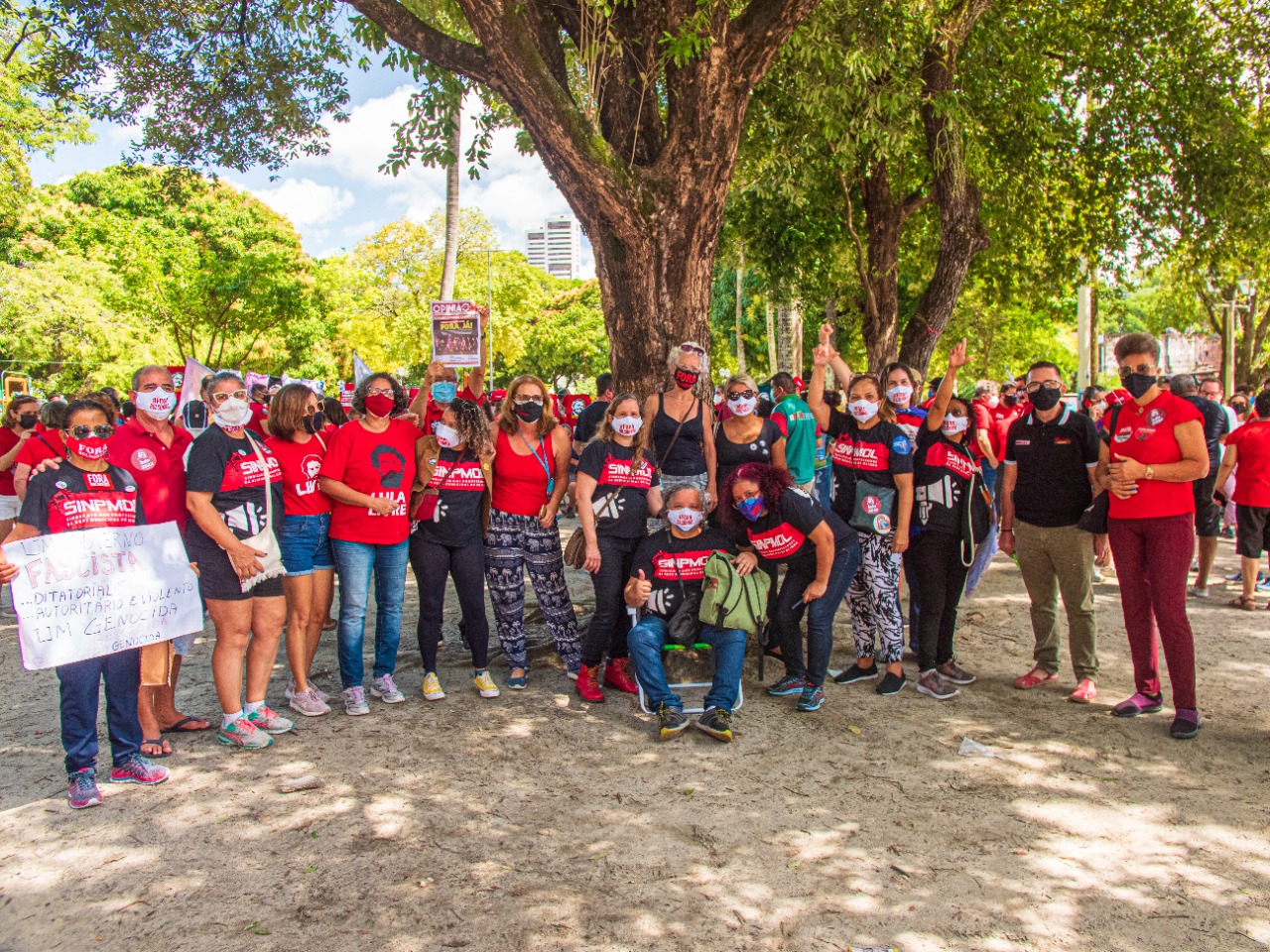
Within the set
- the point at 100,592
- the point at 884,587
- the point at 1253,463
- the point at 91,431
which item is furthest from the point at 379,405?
the point at 1253,463

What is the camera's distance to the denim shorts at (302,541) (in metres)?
5.32

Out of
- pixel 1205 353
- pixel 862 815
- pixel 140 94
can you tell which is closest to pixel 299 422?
pixel 862 815

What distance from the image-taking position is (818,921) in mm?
3369

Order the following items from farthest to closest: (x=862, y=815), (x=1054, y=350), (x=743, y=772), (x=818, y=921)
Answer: (x=1054, y=350) → (x=743, y=772) → (x=862, y=815) → (x=818, y=921)

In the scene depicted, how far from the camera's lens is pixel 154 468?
4.89m

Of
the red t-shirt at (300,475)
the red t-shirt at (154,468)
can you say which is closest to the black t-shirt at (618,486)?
the red t-shirt at (300,475)

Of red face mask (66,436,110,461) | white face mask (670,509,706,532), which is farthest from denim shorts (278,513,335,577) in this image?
white face mask (670,509,706,532)

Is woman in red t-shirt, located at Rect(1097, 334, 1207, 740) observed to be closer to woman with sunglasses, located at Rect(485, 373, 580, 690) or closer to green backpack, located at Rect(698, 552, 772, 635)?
green backpack, located at Rect(698, 552, 772, 635)

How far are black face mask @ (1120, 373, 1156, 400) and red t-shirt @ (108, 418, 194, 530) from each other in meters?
5.29

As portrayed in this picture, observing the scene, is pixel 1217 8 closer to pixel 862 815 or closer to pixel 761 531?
pixel 761 531

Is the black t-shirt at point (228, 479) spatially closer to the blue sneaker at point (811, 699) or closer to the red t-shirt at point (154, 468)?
the red t-shirt at point (154, 468)

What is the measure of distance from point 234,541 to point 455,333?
6702 millimetres

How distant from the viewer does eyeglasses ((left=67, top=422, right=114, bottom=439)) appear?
4309mm

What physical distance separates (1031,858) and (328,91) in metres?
9.58
